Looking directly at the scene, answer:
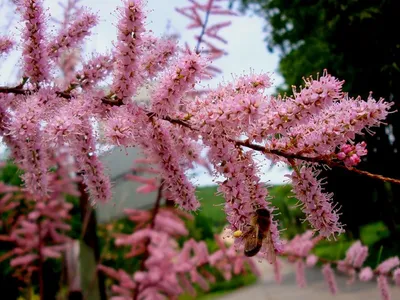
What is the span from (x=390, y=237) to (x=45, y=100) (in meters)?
1.06

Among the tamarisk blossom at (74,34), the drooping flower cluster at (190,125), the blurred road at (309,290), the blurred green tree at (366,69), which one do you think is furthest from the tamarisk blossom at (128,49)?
the blurred road at (309,290)

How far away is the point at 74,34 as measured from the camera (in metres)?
0.52

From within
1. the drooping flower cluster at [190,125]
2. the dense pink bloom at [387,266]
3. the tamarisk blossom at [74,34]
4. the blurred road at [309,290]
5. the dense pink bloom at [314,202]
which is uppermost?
the tamarisk blossom at [74,34]

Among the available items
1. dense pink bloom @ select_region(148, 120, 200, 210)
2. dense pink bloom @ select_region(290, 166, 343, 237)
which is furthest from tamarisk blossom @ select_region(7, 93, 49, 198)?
dense pink bloom @ select_region(290, 166, 343, 237)

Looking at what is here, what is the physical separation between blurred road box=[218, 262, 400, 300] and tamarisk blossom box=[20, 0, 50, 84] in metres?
0.93

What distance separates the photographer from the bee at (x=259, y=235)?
0.40m

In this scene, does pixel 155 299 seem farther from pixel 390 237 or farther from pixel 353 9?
pixel 353 9

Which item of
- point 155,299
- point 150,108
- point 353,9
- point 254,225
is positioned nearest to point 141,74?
point 150,108

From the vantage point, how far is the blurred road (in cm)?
127

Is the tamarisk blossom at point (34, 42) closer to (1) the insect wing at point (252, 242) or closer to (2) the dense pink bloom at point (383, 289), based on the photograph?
(1) the insect wing at point (252, 242)

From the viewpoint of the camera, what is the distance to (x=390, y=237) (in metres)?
1.22

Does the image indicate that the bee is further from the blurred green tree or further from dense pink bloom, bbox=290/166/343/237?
the blurred green tree

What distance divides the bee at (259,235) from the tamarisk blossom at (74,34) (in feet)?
0.92

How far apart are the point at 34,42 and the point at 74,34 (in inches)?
3.0
